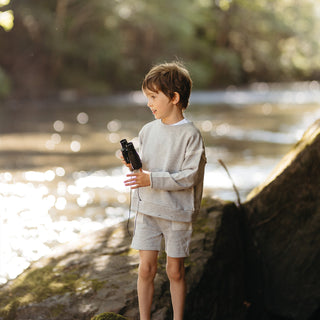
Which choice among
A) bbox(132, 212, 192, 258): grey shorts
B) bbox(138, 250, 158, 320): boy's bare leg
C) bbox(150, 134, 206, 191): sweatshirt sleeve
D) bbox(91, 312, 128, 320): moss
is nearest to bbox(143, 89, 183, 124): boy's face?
bbox(150, 134, 206, 191): sweatshirt sleeve

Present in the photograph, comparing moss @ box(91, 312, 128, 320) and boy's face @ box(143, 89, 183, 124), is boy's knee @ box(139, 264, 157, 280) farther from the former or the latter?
boy's face @ box(143, 89, 183, 124)

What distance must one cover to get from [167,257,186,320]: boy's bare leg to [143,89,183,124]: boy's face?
2.68ft

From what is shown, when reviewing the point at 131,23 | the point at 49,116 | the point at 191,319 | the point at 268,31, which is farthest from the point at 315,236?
the point at 268,31

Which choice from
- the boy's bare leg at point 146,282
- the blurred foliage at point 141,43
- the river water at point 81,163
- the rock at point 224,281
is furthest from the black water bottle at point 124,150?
the blurred foliage at point 141,43

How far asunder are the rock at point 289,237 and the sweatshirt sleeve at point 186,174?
1300 millimetres

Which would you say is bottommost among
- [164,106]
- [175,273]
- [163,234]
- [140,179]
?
[175,273]

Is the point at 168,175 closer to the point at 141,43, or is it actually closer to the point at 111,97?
the point at 111,97

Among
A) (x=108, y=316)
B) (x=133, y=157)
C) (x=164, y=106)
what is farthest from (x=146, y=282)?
(x=164, y=106)

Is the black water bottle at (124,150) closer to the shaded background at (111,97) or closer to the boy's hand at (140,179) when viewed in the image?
the boy's hand at (140,179)

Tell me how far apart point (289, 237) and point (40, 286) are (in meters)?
1.85

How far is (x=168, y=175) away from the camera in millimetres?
2914

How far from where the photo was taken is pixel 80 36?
108 ft

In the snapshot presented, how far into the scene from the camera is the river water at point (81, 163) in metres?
6.43

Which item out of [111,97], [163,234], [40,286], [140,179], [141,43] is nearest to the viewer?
[140,179]
